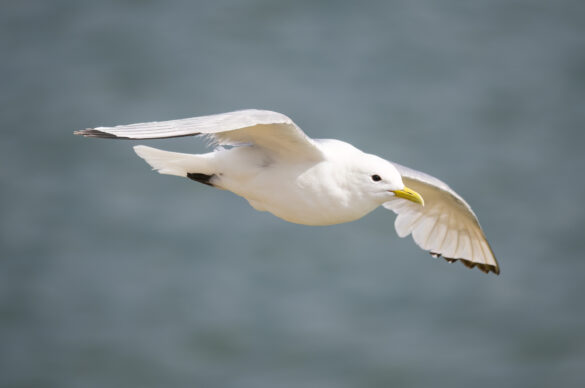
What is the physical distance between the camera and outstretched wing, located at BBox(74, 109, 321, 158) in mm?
4246

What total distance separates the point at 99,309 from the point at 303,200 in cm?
891

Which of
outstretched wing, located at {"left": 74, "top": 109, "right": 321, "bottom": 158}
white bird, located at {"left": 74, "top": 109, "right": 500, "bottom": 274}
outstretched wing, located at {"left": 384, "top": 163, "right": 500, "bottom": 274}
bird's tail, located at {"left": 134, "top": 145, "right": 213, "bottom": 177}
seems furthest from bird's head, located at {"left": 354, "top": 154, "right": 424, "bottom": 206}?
outstretched wing, located at {"left": 384, "top": 163, "right": 500, "bottom": 274}

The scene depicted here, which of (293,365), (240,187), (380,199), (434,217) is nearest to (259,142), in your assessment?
(240,187)

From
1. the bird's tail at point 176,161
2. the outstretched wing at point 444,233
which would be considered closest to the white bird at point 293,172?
the bird's tail at point 176,161

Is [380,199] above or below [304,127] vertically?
below

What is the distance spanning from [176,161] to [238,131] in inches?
18.9

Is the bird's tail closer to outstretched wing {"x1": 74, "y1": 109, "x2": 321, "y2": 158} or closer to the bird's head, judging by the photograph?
outstretched wing {"x1": 74, "y1": 109, "x2": 321, "y2": 158}

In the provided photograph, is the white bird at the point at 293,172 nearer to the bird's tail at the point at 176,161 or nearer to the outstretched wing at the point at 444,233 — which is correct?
the bird's tail at the point at 176,161

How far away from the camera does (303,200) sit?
498 centimetres

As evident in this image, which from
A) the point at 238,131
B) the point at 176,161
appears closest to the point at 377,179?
the point at 238,131

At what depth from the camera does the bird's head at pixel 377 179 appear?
504 centimetres

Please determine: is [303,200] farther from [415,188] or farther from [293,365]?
[293,365]

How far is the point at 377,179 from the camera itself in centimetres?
507

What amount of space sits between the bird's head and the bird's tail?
2.80 feet
